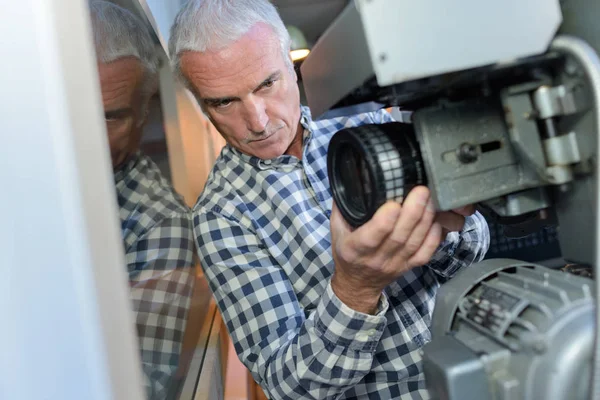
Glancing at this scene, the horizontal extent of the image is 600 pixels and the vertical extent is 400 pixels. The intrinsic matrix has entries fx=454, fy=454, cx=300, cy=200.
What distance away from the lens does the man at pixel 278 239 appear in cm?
73

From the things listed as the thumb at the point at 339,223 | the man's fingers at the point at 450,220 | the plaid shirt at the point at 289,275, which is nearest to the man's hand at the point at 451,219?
the man's fingers at the point at 450,220

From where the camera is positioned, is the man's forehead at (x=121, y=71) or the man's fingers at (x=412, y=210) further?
the man's forehead at (x=121, y=71)

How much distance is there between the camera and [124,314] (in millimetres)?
456

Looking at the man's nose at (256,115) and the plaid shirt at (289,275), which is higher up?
the man's nose at (256,115)

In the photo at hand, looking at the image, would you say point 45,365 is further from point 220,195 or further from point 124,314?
point 220,195

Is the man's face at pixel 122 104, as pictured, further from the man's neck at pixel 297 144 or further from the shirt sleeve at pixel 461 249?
the shirt sleeve at pixel 461 249

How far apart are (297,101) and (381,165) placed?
1.82 feet

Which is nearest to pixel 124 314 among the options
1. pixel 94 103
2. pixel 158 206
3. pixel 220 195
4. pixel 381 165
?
pixel 94 103

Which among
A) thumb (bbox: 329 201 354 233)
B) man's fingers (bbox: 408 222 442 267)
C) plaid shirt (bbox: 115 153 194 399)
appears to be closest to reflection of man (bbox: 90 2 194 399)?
plaid shirt (bbox: 115 153 194 399)

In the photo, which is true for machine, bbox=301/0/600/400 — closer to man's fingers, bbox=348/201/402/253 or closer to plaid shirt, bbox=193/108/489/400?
man's fingers, bbox=348/201/402/253

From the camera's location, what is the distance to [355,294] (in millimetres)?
655

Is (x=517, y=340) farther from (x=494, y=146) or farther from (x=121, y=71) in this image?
(x=121, y=71)

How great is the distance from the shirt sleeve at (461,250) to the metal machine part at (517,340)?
369 mm

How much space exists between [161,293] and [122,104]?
0.37 meters
